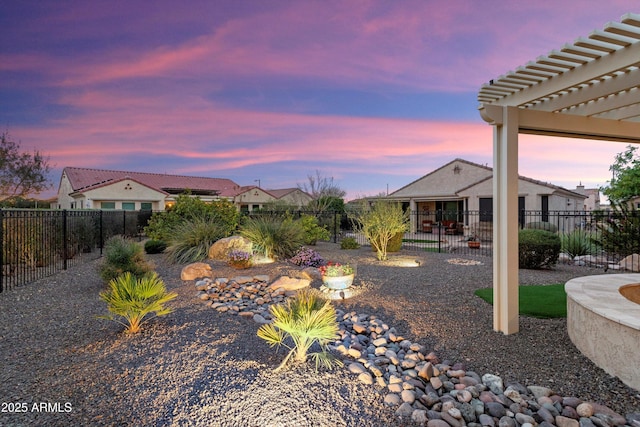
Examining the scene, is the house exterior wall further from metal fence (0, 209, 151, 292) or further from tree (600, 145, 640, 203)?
metal fence (0, 209, 151, 292)

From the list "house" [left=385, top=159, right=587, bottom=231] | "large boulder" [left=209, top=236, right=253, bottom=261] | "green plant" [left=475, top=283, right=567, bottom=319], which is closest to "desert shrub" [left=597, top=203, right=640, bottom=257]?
"green plant" [left=475, top=283, right=567, bottom=319]

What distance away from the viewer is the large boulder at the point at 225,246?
29.4 feet

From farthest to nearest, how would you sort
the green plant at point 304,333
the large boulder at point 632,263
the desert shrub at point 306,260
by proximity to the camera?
the desert shrub at point 306,260 < the large boulder at point 632,263 < the green plant at point 304,333

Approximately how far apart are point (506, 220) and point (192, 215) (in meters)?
10.5

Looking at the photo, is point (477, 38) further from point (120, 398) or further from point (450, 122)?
point (120, 398)

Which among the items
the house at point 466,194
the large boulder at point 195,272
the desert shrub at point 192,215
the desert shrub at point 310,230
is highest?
the house at point 466,194

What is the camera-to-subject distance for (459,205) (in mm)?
21047

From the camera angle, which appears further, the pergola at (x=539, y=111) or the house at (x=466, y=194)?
the house at (x=466, y=194)

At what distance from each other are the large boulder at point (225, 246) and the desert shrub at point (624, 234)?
10328mm

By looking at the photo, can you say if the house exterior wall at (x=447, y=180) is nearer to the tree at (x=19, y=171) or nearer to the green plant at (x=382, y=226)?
the green plant at (x=382, y=226)

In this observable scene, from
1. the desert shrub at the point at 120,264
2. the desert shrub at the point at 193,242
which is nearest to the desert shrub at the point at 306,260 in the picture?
the desert shrub at the point at 193,242

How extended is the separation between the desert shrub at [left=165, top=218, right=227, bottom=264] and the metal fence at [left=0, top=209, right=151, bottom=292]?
8.94ft

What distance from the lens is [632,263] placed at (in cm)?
851

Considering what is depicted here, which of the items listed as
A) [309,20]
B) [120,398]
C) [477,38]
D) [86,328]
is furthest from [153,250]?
[477,38]
